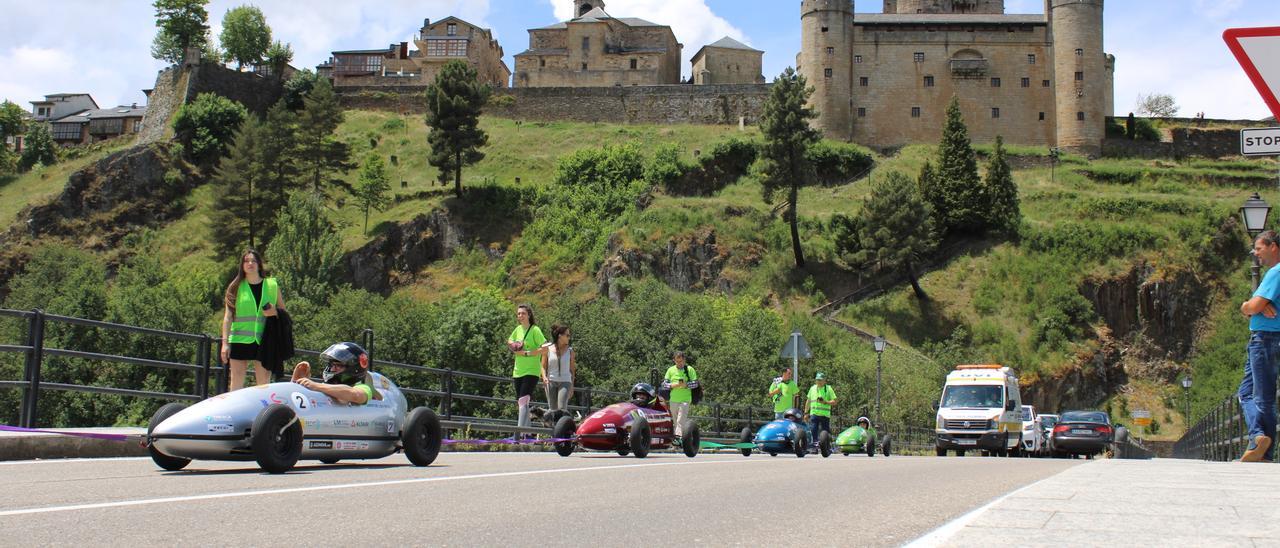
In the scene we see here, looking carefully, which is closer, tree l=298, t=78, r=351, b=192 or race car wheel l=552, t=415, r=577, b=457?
race car wheel l=552, t=415, r=577, b=457

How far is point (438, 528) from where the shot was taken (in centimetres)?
654

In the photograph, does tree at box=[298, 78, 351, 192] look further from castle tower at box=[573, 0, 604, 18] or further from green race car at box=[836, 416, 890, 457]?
green race car at box=[836, 416, 890, 457]

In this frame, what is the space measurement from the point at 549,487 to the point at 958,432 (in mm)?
23339

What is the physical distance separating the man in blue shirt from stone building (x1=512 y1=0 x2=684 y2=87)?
93654mm

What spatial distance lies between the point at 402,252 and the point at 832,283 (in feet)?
89.7

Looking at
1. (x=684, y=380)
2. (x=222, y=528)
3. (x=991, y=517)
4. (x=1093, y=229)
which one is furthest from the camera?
(x=1093, y=229)

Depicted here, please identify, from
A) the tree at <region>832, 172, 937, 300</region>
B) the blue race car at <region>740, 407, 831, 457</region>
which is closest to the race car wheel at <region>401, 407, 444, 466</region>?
the blue race car at <region>740, 407, 831, 457</region>

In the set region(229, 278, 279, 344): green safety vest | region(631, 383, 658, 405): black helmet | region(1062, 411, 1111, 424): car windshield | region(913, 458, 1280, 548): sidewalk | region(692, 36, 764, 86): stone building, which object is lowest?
region(1062, 411, 1111, 424): car windshield

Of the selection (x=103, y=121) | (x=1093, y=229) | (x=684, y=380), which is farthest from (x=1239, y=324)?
(x=103, y=121)

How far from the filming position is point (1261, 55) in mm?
6480

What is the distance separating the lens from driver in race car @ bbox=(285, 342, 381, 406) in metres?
10.4

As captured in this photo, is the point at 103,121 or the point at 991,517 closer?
the point at 991,517

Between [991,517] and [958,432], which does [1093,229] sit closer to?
[958,432]

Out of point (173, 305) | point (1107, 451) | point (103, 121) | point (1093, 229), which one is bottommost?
point (1107, 451)
